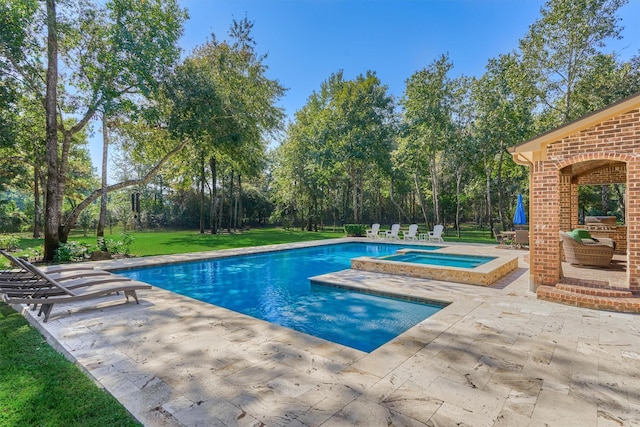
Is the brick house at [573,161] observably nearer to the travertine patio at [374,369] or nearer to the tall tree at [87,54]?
the travertine patio at [374,369]

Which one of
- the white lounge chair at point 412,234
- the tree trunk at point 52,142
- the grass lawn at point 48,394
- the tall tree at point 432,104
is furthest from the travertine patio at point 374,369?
the tall tree at point 432,104

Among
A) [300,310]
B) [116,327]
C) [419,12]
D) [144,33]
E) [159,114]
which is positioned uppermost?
[419,12]

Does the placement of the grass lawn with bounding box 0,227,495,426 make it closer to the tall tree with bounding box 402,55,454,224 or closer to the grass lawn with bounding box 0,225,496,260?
the grass lawn with bounding box 0,225,496,260

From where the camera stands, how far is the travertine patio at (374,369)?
8.01ft

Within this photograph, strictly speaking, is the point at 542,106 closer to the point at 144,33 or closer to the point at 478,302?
the point at 478,302

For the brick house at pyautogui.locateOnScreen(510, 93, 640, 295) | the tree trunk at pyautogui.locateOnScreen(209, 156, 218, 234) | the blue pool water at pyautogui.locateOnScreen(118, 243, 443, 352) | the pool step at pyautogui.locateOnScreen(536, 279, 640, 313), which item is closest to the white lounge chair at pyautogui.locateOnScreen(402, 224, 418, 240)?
the blue pool water at pyautogui.locateOnScreen(118, 243, 443, 352)

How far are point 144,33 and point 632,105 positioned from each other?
546 inches

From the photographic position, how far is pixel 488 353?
3.49 metres

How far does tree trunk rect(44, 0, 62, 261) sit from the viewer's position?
10.4m

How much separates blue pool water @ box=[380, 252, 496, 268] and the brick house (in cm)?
491

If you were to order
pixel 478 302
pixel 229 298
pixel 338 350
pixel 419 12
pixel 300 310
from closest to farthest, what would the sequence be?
pixel 338 350 < pixel 478 302 < pixel 300 310 < pixel 229 298 < pixel 419 12

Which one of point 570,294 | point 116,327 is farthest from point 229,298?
point 570,294

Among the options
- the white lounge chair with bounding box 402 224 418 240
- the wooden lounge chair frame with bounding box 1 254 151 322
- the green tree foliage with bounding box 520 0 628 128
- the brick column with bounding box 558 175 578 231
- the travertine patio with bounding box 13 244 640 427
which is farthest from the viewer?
the white lounge chair with bounding box 402 224 418 240

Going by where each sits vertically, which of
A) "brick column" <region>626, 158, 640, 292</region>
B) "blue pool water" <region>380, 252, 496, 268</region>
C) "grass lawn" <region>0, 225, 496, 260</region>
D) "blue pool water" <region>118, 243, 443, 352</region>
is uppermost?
"brick column" <region>626, 158, 640, 292</region>
